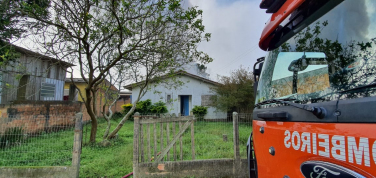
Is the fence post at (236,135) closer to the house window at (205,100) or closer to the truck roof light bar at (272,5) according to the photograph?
the truck roof light bar at (272,5)

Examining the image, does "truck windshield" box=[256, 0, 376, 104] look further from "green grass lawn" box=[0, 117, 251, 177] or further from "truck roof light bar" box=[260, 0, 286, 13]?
"green grass lawn" box=[0, 117, 251, 177]

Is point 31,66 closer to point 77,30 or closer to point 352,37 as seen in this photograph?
point 77,30

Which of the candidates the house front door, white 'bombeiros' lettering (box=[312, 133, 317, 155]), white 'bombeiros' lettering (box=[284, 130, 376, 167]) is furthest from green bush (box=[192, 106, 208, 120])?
white 'bombeiros' lettering (box=[312, 133, 317, 155])

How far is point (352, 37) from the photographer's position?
1228 mm

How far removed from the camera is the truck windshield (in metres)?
1.13

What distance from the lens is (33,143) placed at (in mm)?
4449

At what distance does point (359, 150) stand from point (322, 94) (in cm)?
41

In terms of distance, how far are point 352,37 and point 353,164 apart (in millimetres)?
775

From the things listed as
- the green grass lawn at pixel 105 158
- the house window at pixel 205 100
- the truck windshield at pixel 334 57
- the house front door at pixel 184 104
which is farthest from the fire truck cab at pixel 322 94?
the house front door at pixel 184 104

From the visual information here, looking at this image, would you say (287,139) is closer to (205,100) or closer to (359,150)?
(359,150)

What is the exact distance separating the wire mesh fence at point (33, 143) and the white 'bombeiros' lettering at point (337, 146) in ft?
15.4

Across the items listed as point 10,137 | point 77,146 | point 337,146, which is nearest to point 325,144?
point 337,146

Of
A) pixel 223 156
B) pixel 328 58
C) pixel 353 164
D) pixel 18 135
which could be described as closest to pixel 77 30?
pixel 18 135

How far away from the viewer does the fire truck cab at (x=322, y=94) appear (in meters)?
1.05
